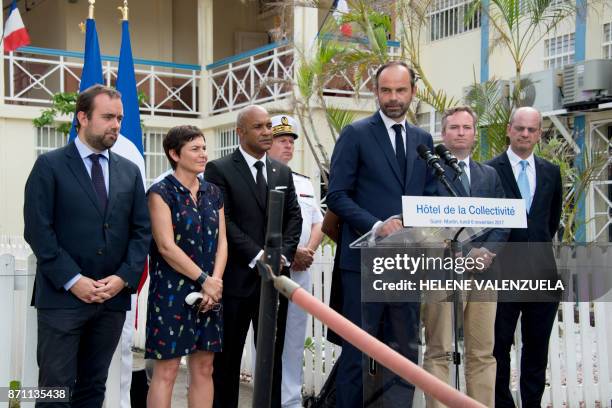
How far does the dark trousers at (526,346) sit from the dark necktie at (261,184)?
5.55 feet

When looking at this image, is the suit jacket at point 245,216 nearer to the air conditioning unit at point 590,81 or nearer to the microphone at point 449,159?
the microphone at point 449,159

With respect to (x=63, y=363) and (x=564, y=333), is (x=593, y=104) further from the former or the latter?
(x=63, y=363)

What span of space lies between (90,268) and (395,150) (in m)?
1.80

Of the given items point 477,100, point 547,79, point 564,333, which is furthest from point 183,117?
point 564,333

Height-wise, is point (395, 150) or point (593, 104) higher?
point (593, 104)

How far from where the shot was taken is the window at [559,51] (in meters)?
15.2

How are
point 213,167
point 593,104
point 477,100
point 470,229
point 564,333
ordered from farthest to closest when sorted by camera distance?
point 593,104 → point 477,100 → point 564,333 → point 213,167 → point 470,229

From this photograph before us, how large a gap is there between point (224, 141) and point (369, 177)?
14620mm

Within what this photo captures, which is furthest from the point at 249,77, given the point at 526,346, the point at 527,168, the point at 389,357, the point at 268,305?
the point at 389,357

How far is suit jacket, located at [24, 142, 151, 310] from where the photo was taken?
484 cm

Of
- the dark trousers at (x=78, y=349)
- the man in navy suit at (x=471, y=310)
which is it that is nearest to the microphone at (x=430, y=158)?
the man in navy suit at (x=471, y=310)

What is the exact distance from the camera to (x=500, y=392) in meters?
6.11

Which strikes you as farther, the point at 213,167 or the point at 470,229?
the point at 213,167

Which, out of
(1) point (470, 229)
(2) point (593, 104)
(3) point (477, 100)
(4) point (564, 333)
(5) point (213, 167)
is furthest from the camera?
(2) point (593, 104)
